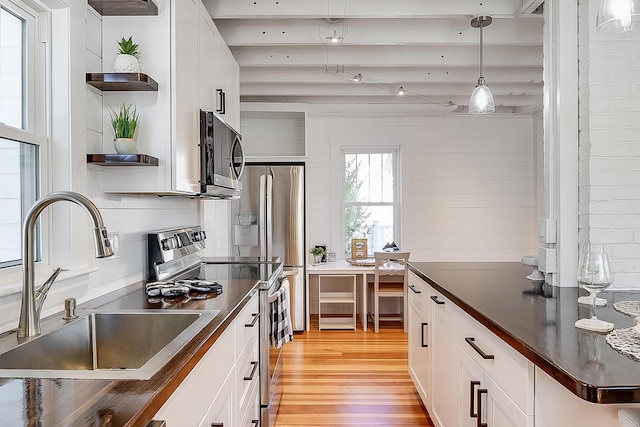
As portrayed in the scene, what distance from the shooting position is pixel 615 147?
7.34ft

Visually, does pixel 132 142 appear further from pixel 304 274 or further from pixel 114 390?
pixel 304 274

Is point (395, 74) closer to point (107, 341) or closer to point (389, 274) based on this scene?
point (389, 274)

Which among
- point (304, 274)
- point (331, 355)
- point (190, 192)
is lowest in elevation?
point (331, 355)

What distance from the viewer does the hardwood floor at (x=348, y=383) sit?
2.87 m

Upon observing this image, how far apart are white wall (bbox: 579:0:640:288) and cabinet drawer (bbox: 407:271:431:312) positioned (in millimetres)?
910

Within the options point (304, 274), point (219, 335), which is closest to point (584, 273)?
point (219, 335)

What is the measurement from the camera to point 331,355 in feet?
13.3

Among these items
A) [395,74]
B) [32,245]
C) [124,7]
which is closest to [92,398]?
[32,245]

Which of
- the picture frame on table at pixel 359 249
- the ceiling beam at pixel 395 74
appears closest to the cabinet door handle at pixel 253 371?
the ceiling beam at pixel 395 74

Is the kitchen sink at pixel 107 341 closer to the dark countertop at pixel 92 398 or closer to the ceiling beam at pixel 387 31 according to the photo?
the dark countertop at pixel 92 398

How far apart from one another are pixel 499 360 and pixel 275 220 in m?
3.34

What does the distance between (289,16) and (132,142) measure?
1.43 m

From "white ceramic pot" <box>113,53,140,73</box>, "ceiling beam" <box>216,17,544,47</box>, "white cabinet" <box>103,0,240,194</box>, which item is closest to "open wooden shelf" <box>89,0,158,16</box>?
"white cabinet" <box>103,0,240,194</box>

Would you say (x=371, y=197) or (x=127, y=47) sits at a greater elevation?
(x=127, y=47)
